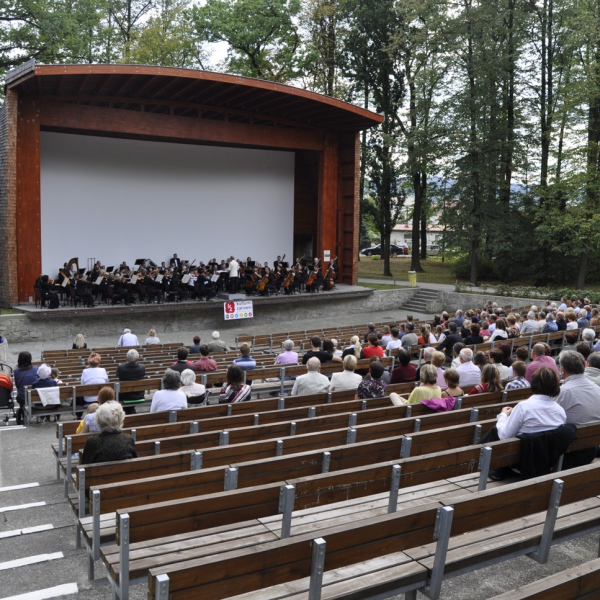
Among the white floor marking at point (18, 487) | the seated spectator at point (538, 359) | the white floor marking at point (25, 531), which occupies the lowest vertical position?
the white floor marking at point (18, 487)

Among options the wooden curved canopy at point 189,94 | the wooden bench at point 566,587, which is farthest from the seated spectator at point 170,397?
the wooden curved canopy at point 189,94

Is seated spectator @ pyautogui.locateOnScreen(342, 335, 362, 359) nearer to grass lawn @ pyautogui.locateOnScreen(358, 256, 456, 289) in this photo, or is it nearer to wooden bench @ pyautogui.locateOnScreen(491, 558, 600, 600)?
wooden bench @ pyautogui.locateOnScreen(491, 558, 600, 600)

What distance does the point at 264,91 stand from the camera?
18.4 meters

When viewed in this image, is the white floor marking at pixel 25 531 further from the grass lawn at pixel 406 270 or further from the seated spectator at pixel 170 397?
the grass lawn at pixel 406 270

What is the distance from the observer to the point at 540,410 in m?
3.81

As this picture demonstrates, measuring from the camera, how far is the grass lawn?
28.7 metres

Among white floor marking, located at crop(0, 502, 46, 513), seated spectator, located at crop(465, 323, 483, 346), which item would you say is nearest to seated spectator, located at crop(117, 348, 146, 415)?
white floor marking, located at crop(0, 502, 46, 513)

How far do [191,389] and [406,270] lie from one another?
87.3ft

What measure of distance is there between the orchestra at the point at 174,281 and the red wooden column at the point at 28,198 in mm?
636

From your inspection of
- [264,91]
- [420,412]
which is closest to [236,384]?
[420,412]

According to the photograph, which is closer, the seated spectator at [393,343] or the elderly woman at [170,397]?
the elderly woman at [170,397]

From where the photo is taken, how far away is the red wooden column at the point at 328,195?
21.9 metres

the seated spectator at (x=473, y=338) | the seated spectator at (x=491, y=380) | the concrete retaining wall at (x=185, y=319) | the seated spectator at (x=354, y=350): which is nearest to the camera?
the seated spectator at (x=491, y=380)

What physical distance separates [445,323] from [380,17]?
20.8 metres
